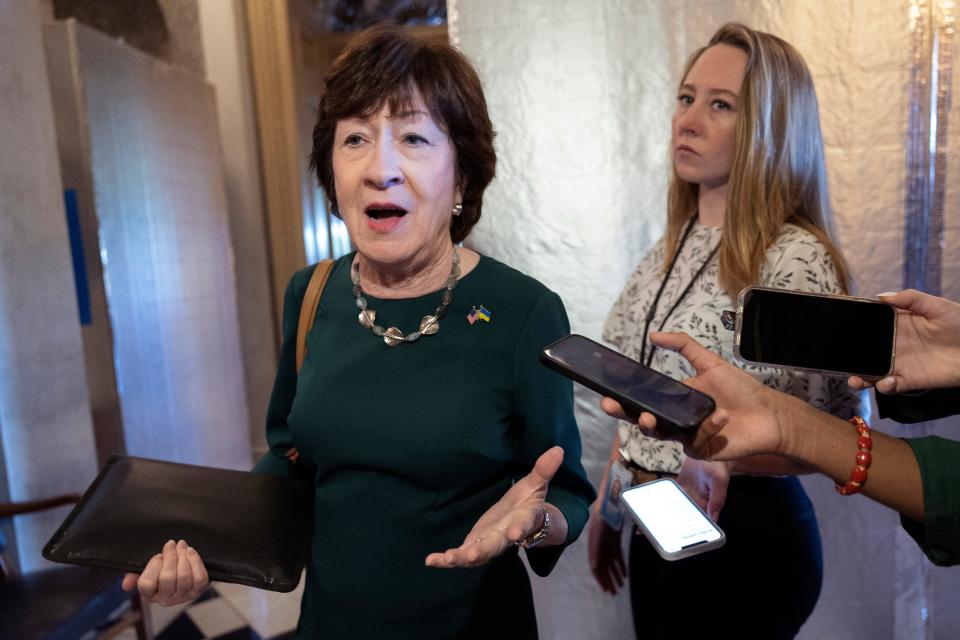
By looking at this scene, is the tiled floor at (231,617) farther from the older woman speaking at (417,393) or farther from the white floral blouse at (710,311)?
the white floral blouse at (710,311)

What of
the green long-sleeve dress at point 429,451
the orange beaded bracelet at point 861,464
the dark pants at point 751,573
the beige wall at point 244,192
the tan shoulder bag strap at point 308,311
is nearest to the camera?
the orange beaded bracelet at point 861,464

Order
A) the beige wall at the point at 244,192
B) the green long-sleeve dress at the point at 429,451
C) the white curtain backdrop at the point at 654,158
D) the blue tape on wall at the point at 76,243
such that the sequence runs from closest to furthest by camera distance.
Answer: the green long-sleeve dress at the point at 429,451 < the white curtain backdrop at the point at 654,158 < the blue tape on wall at the point at 76,243 < the beige wall at the point at 244,192

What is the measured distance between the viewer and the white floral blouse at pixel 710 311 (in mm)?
1212

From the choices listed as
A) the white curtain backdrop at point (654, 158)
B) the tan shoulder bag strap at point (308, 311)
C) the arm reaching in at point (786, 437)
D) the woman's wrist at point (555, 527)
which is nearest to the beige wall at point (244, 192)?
the white curtain backdrop at point (654, 158)

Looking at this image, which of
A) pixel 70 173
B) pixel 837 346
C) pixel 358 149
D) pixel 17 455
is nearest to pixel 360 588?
pixel 358 149

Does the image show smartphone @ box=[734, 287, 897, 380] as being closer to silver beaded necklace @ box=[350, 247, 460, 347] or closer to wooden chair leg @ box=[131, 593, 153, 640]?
silver beaded necklace @ box=[350, 247, 460, 347]

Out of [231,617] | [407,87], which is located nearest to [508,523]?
[407,87]

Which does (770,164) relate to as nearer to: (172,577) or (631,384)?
(631,384)

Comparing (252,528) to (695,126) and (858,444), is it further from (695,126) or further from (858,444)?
(695,126)

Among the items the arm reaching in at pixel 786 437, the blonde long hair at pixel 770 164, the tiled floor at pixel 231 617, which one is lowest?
the tiled floor at pixel 231 617

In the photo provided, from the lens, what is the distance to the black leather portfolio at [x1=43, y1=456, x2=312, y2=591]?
936 mm

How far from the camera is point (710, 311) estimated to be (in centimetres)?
128

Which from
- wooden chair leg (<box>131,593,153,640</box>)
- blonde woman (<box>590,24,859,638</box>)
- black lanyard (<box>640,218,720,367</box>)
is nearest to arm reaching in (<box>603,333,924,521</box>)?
blonde woman (<box>590,24,859,638</box>)

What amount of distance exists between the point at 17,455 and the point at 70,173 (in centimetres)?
117
